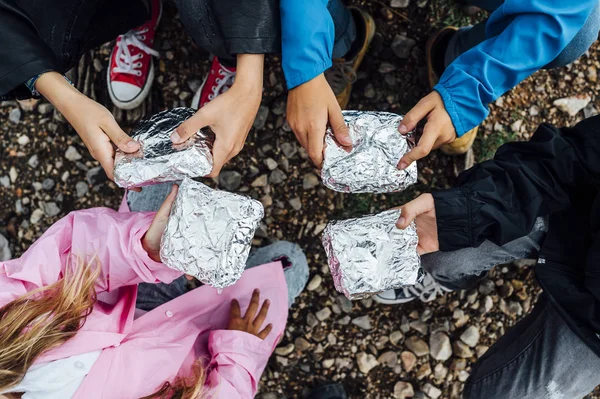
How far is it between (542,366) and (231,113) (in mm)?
1467

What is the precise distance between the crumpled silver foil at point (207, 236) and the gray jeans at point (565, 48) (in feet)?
3.68

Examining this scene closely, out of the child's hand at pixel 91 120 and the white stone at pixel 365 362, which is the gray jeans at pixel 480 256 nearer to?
the white stone at pixel 365 362

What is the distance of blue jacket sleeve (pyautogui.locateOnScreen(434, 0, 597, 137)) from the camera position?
4.72ft

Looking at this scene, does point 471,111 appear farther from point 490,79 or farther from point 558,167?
point 558,167

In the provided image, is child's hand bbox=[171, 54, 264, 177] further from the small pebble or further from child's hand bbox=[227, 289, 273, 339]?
the small pebble

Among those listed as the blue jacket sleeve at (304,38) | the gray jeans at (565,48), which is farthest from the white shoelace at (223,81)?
the gray jeans at (565,48)

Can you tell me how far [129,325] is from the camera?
5.38 ft

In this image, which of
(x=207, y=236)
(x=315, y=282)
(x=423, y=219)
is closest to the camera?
(x=207, y=236)

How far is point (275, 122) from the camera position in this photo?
2.36m

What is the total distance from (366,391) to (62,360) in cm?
143

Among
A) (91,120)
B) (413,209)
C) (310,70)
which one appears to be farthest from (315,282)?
(91,120)

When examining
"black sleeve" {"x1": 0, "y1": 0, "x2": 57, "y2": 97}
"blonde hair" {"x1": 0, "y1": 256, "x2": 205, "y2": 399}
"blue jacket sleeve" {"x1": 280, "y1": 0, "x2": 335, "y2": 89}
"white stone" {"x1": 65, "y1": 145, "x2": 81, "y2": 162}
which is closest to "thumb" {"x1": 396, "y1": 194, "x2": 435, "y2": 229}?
"blue jacket sleeve" {"x1": 280, "y1": 0, "x2": 335, "y2": 89}

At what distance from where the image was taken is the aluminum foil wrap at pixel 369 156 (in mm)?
1563

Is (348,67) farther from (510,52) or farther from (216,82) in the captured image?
(510,52)
